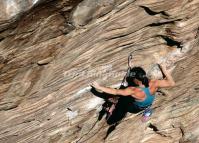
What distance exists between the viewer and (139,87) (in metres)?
16.4

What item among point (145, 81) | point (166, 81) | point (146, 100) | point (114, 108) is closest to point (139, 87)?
point (145, 81)

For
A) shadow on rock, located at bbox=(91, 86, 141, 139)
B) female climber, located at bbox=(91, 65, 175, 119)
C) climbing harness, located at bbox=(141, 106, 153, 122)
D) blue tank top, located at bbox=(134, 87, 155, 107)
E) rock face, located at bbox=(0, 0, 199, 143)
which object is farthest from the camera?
climbing harness, located at bbox=(141, 106, 153, 122)

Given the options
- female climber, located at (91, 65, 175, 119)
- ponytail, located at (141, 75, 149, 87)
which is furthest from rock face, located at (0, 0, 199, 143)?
ponytail, located at (141, 75, 149, 87)

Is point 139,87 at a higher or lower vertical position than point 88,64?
lower

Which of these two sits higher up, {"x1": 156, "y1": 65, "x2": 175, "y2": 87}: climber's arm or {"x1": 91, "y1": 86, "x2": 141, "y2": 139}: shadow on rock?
{"x1": 156, "y1": 65, "x2": 175, "y2": 87}: climber's arm

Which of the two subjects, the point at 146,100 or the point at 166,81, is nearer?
the point at 146,100

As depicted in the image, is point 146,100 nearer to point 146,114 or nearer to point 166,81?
point 166,81

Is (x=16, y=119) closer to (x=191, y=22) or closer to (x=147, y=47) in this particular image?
(x=147, y=47)

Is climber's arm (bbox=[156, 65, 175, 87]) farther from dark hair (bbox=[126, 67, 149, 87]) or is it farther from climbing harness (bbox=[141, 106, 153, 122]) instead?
climbing harness (bbox=[141, 106, 153, 122])

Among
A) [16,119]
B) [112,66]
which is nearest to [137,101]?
[112,66]

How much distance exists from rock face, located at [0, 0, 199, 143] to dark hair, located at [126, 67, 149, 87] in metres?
0.28

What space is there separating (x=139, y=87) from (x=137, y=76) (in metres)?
0.47

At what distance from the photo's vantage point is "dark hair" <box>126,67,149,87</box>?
16.5 meters

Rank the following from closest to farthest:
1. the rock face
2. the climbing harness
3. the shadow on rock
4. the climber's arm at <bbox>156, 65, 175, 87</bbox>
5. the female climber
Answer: the rock face < the female climber < the climber's arm at <bbox>156, 65, 175, 87</bbox> < the shadow on rock < the climbing harness
